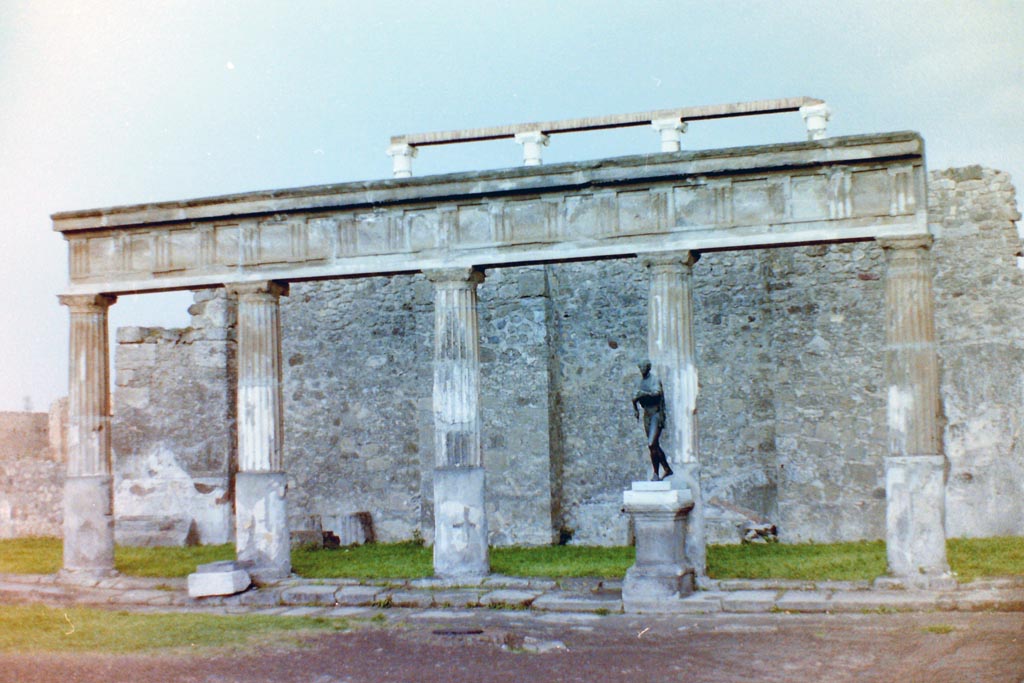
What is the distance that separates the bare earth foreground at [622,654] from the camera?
7078mm

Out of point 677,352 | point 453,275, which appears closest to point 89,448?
point 453,275

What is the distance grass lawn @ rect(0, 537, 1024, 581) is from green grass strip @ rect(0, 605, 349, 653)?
5.98 ft

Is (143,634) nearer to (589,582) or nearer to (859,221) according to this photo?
(589,582)

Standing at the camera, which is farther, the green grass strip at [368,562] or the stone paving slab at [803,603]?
the green grass strip at [368,562]

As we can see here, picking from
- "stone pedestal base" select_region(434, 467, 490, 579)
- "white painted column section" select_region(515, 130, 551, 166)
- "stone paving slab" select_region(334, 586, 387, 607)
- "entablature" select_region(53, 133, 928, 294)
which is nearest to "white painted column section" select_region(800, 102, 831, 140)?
"white painted column section" select_region(515, 130, 551, 166)

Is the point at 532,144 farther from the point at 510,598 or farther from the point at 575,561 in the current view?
the point at 510,598

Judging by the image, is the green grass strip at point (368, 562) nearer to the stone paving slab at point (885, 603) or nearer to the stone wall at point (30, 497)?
the stone paving slab at point (885, 603)

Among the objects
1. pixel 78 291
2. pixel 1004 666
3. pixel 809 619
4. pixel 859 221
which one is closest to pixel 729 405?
pixel 859 221

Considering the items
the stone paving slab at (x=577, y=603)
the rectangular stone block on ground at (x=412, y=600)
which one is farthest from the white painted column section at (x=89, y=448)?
the stone paving slab at (x=577, y=603)

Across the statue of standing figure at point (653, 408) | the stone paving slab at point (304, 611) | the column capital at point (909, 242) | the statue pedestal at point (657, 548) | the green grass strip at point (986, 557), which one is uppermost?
the column capital at point (909, 242)

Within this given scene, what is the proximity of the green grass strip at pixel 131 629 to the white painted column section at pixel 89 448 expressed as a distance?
5.52ft

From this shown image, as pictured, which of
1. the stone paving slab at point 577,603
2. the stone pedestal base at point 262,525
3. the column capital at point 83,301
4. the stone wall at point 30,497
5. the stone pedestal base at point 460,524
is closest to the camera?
the stone paving slab at point 577,603

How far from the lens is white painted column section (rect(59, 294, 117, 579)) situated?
12.0m

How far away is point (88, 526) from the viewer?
1210cm
